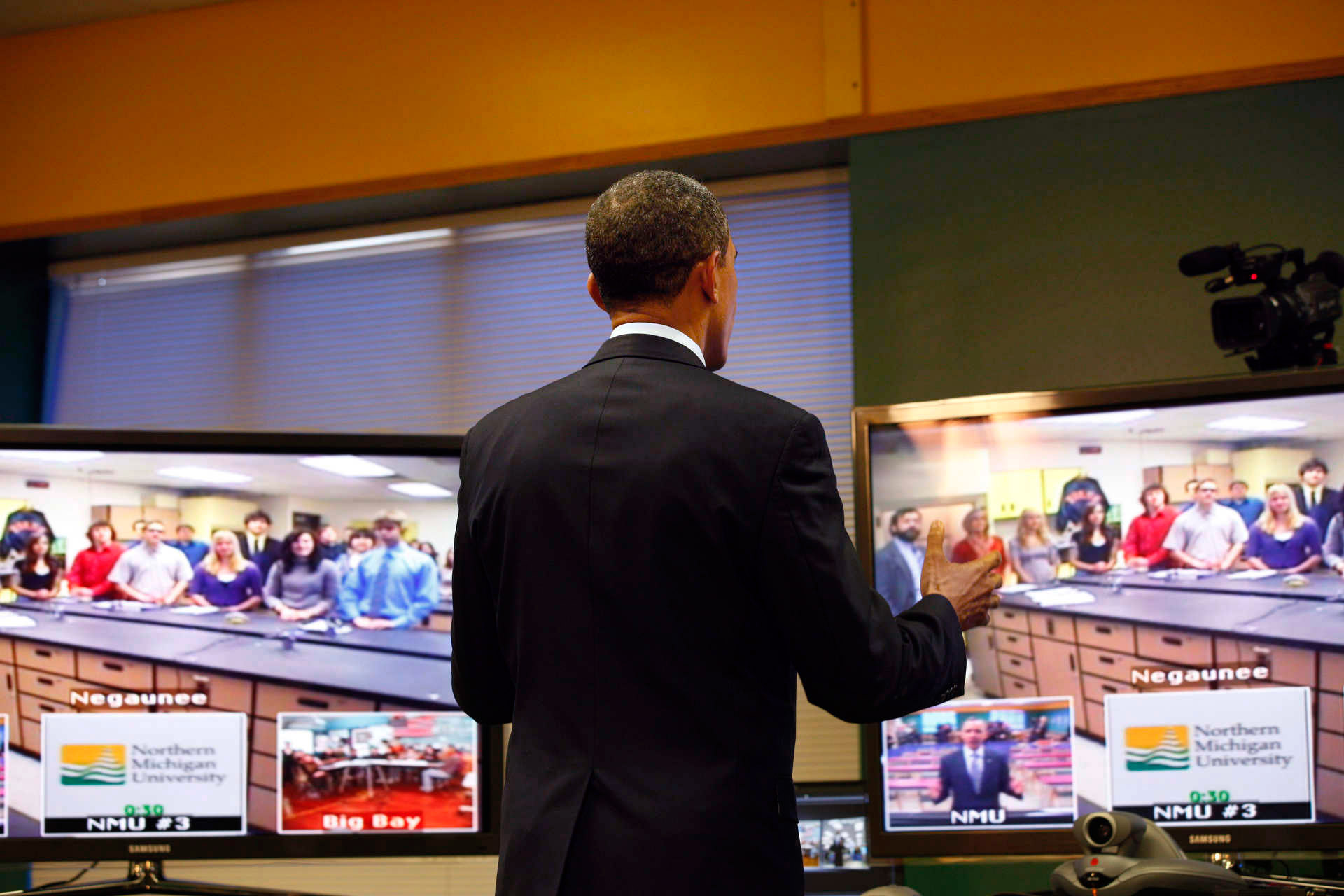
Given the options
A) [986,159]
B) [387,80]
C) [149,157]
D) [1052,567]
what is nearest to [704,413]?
[1052,567]

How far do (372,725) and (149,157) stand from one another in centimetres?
260

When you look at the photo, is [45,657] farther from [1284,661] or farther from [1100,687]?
[1284,661]

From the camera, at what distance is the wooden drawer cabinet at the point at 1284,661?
2188 mm

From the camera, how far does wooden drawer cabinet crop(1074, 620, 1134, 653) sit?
230 cm

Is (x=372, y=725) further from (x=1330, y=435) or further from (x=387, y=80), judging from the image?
(x=387, y=80)

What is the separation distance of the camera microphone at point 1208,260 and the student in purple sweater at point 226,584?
1944mm

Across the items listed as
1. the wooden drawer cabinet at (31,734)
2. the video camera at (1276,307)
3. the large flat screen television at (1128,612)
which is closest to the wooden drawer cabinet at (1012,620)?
the large flat screen television at (1128,612)

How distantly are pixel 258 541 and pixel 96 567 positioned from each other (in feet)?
1.08

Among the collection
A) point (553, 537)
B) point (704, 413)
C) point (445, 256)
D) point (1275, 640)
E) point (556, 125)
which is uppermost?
point (556, 125)

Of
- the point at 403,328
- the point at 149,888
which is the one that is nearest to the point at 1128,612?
the point at 149,888

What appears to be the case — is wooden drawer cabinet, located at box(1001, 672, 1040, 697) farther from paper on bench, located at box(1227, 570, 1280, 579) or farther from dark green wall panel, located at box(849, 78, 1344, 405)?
dark green wall panel, located at box(849, 78, 1344, 405)

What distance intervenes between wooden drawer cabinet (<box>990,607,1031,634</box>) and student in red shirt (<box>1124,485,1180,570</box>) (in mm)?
208

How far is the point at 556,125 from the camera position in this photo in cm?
393

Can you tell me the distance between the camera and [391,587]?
8.63 feet
